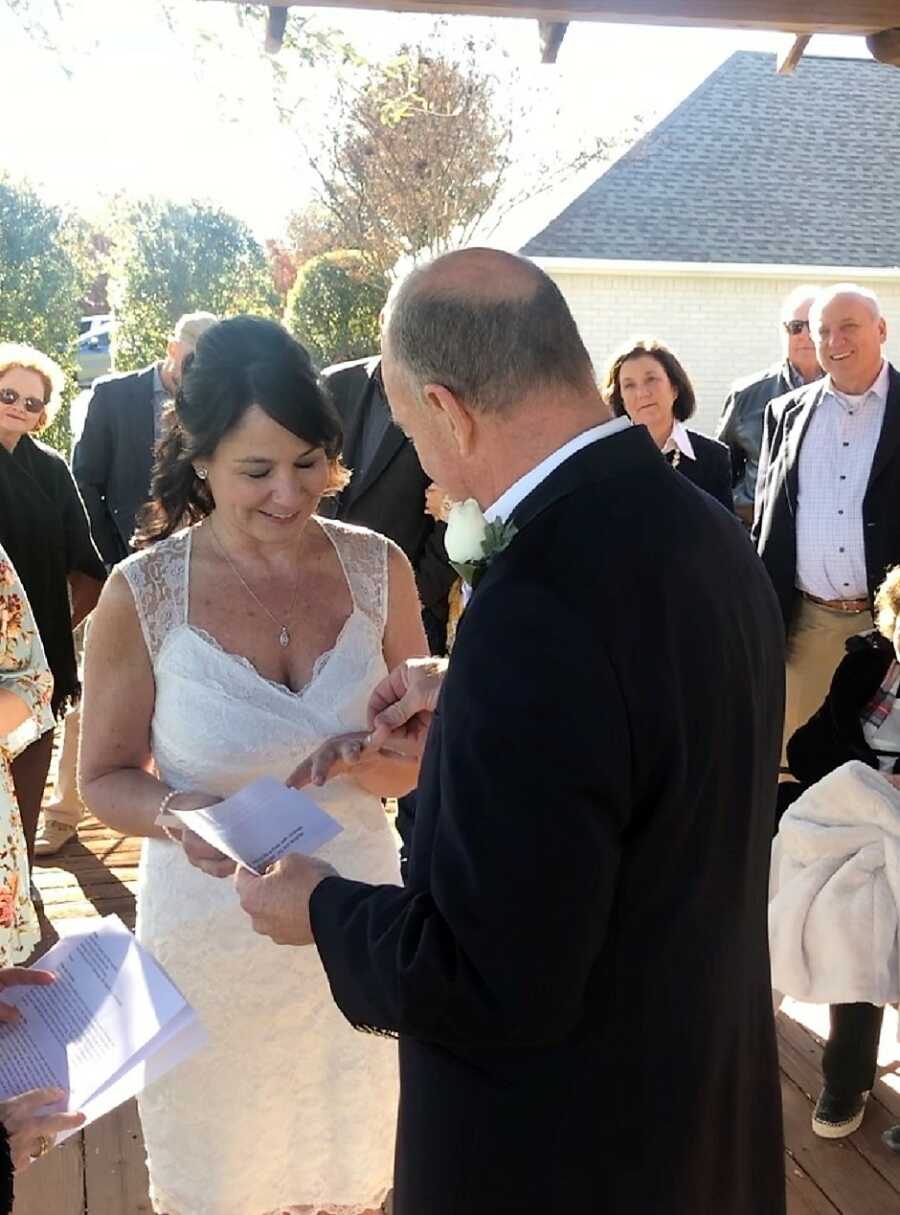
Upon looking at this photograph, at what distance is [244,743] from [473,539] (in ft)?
3.32

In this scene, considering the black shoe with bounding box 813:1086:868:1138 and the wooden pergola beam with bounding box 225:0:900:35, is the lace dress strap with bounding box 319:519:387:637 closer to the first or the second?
the wooden pergola beam with bounding box 225:0:900:35

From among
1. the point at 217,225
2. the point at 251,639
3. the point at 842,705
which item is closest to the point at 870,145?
the point at 217,225

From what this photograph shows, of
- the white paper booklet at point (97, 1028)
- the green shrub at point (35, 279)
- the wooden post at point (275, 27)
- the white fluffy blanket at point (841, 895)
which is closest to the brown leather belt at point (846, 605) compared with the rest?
the white fluffy blanket at point (841, 895)

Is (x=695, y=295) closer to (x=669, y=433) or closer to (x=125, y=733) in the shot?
(x=669, y=433)

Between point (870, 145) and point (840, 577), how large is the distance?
701 inches

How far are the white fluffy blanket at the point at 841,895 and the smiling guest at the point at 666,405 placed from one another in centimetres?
222

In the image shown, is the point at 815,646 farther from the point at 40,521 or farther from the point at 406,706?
the point at 406,706

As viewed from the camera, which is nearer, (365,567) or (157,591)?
(157,591)

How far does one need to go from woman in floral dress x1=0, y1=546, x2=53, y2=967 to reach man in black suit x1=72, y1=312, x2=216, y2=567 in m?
2.88

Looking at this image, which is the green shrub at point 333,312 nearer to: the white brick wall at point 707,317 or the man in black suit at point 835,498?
the white brick wall at point 707,317

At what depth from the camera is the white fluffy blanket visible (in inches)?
124

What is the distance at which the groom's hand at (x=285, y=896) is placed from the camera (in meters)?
1.53

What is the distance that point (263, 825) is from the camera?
1800 millimetres

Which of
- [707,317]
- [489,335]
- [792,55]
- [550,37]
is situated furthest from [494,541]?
[707,317]
